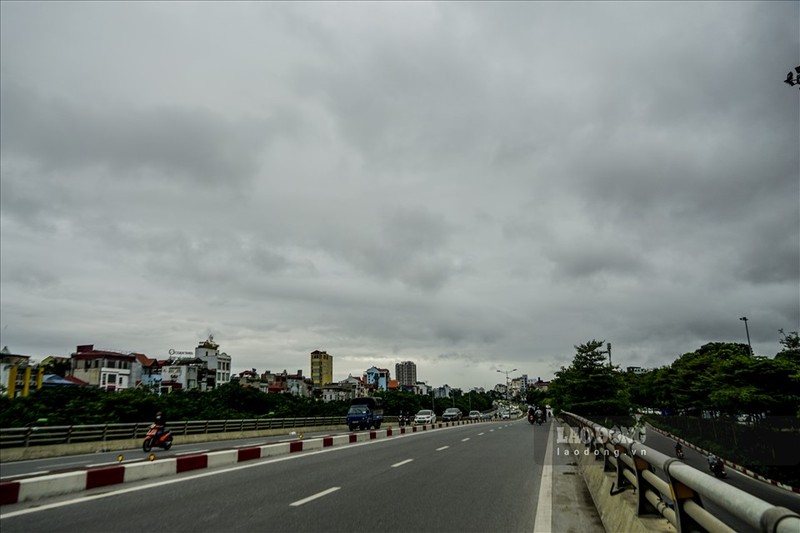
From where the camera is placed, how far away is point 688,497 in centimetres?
387

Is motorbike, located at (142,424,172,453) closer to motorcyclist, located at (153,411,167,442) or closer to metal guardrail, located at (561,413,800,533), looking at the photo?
motorcyclist, located at (153,411,167,442)

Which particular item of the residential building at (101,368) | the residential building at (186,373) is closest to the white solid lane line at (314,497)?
the residential building at (101,368)

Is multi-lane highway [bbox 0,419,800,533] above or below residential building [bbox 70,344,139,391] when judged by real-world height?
below

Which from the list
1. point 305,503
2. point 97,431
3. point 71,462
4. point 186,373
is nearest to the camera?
point 305,503

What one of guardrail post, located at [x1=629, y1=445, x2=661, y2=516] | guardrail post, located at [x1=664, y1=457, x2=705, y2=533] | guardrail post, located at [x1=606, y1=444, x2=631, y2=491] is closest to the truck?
guardrail post, located at [x1=606, y1=444, x2=631, y2=491]

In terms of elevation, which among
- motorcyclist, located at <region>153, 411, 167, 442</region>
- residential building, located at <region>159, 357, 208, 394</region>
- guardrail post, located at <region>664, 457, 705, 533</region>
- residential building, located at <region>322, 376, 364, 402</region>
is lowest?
residential building, located at <region>322, 376, 364, 402</region>

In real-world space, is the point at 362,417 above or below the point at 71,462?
below

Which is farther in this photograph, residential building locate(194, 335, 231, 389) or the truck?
residential building locate(194, 335, 231, 389)

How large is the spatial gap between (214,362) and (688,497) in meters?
125

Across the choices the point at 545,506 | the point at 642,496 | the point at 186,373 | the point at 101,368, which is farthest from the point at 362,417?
the point at 186,373

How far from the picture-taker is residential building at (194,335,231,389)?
11550cm

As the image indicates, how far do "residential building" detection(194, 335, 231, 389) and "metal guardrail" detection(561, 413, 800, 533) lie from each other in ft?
390

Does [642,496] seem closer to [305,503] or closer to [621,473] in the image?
[621,473]

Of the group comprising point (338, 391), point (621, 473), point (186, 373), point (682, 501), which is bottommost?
point (338, 391)
